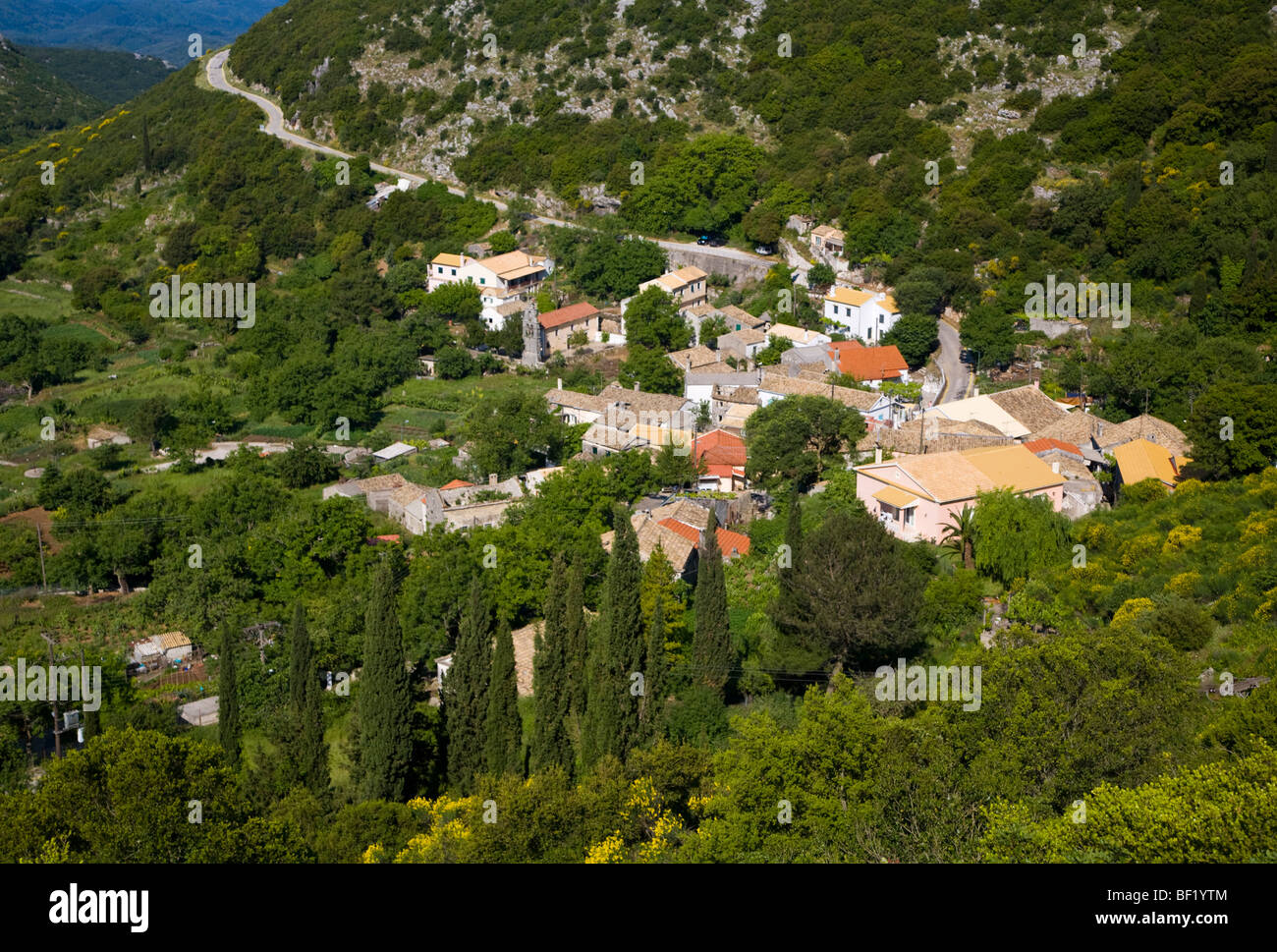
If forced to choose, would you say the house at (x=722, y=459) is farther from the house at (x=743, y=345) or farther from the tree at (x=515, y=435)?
the house at (x=743, y=345)

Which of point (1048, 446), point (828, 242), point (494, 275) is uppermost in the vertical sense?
point (828, 242)

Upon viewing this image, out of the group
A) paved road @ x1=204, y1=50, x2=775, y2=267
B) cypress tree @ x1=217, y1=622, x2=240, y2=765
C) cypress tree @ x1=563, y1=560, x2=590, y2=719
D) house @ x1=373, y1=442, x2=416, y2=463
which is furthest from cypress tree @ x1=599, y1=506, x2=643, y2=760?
paved road @ x1=204, y1=50, x2=775, y2=267

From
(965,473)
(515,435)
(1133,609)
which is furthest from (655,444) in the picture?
(1133,609)

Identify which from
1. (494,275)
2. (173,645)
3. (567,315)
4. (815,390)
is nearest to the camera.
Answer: (173,645)

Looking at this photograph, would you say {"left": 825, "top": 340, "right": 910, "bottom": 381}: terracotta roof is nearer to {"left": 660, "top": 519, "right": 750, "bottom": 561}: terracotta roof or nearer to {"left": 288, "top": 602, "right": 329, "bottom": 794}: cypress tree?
{"left": 660, "top": 519, "right": 750, "bottom": 561}: terracotta roof

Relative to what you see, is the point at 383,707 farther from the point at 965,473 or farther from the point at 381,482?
the point at 965,473
